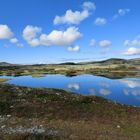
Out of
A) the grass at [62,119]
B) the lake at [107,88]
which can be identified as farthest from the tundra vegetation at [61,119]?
the lake at [107,88]

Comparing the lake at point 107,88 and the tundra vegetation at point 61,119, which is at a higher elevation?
the tundra vegetation at point 61,119

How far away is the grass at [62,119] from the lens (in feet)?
62.8

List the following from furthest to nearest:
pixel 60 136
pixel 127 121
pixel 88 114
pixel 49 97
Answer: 1. pixel 49 97
2. pixel 88 114
3. pixel 127 121
4. pixel 60 136

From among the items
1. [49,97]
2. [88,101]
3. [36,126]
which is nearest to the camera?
[36,126]

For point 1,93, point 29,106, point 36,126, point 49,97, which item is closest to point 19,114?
point 29,106

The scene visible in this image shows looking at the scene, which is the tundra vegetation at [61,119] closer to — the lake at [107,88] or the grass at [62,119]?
the grass at [62,119]

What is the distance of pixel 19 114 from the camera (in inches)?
1063

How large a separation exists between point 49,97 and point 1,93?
713cm

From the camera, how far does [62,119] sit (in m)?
24.9

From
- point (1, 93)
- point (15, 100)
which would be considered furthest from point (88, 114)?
point (1, 93)

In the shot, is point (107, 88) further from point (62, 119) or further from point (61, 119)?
point (61, 119)

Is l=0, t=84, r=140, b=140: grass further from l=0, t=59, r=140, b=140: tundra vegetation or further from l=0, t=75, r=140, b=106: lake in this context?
l=0, t=75, r=140, b=106: lake

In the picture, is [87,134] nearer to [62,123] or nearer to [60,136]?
[60,136]

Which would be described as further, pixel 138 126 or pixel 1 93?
pixel 1 93
